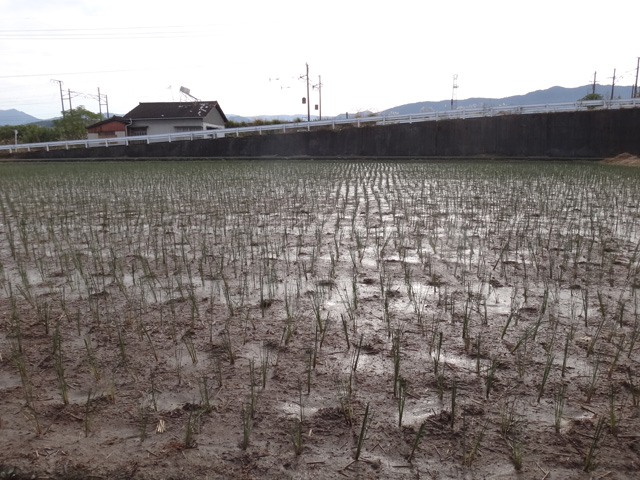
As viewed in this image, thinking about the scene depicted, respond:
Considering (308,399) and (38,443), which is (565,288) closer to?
(308,399)

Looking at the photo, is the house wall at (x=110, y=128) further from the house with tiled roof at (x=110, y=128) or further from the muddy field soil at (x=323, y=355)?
the muddy field soil at (x=323, y=355)

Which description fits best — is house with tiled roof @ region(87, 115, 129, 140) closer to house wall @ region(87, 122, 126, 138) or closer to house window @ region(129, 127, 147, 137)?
house wall @ region(87, 122, 126, 138)

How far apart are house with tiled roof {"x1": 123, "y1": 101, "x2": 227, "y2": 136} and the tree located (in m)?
11.3

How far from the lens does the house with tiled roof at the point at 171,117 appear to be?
44.9 m

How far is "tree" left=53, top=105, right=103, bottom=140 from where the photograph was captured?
54812 millimetres

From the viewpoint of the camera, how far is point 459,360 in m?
2.49

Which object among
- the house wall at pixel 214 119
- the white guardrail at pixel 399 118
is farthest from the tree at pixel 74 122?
the white guardrail at pixel 399 118

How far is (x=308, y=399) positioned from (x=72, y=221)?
237 inches

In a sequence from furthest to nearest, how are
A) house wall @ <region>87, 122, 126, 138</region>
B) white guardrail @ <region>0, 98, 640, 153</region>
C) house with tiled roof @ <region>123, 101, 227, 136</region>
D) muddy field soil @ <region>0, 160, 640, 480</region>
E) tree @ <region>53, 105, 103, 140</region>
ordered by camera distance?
tree @ <region>53, 105, 103, 140</region>
house wall @ <region>87, 122, 126, 138</region>
house with tiled roof @ <region>123, 101, 227, 136</region>
white guardrail @ <region>0, 98, 640, 153</region>
muddy field soil @ <region>0, 160, 640, 480</region>

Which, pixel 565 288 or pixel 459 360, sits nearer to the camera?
pixel 459 360

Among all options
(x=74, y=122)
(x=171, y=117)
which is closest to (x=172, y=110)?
(x=171, y=117)

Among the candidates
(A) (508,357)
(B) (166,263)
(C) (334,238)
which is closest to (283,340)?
(A) (508,357)

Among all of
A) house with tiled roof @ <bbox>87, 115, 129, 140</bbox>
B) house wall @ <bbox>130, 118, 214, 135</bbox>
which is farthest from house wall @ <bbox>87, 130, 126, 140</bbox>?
house wall @ <bbox>130, 118, 214, 135</bbox>

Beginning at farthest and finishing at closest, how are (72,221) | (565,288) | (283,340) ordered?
(72,221)
(565,288)
(283,340)
